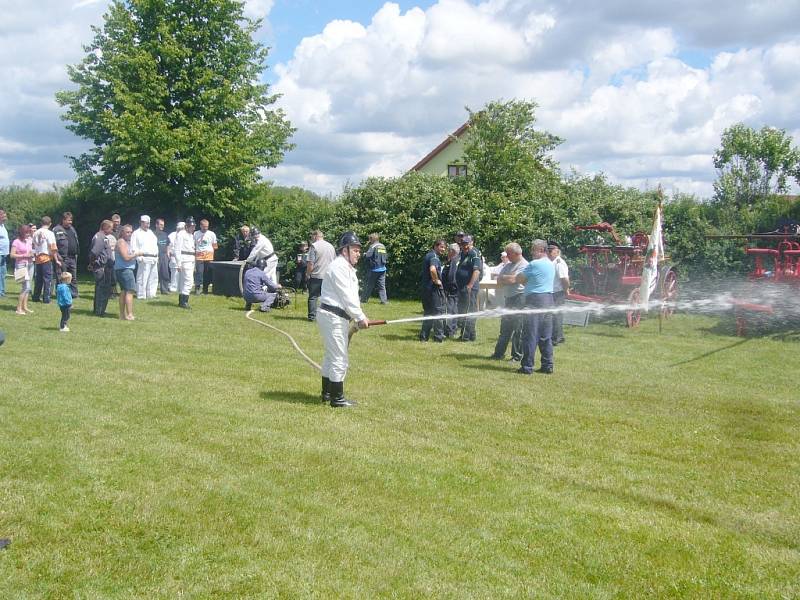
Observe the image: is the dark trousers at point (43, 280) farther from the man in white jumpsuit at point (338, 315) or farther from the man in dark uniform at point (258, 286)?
the man in white jumpsuit at point (338, 315)

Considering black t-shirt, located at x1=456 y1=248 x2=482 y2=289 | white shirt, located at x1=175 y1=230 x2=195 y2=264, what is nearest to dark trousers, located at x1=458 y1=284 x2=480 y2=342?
black t-shirt, located at x1=456 y1=248 x2=482 y2=289

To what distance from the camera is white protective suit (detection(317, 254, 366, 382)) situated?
346 inches

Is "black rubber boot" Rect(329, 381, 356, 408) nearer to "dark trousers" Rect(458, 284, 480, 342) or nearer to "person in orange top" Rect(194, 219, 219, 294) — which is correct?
"dark trousers" Rect(458, 284, 480, 342)

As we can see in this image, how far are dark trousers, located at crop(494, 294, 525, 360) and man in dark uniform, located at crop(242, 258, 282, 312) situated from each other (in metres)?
6.47

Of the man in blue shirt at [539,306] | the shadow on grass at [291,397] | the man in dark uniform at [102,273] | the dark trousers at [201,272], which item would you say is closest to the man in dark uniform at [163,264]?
the dark trousers at [201,272]

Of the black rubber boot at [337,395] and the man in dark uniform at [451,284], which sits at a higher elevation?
the man in dark uniform at [451,284]

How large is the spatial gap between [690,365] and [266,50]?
887 inches

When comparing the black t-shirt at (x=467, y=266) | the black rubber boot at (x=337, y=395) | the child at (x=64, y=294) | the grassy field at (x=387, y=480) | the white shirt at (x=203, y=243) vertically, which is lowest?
the grassy field at (x=387, y=480)

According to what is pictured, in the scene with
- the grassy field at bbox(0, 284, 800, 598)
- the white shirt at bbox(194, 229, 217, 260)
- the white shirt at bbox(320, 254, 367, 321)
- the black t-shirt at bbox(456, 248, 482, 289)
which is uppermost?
the white shirt at bbox(194, 229, 217, 260)

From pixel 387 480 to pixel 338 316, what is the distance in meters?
2.73

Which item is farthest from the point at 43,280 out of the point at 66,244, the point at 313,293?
the point at 313,293

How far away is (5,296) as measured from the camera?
59.4 ft

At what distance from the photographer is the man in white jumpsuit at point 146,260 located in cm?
1733

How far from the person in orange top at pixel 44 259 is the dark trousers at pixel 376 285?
8002mm
